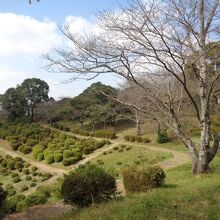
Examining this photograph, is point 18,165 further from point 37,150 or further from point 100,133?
point 100,133

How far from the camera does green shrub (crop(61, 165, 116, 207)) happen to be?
25.0 feet

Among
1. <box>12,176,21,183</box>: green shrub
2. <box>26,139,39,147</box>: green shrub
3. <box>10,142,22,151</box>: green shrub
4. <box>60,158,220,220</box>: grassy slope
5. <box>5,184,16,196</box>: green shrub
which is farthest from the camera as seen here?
<box>10,142,22,151</box>: green shrub

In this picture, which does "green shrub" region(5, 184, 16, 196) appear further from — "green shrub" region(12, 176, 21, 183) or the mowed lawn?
the mowed lawn

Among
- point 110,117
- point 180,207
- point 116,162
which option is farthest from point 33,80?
point 180,207

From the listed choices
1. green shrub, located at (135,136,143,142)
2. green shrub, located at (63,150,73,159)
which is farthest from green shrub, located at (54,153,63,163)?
green shrub, located at (135,136,143,142)

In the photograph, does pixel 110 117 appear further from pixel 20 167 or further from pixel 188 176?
pixel 188 176

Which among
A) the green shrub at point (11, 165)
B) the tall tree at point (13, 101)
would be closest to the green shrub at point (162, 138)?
the green shrub at point (11, 165)

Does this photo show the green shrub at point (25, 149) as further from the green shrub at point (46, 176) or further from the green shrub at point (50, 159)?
the green shrub at point (46, 176)

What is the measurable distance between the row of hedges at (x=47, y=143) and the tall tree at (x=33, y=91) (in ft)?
14.3

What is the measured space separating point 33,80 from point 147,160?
2917 cm

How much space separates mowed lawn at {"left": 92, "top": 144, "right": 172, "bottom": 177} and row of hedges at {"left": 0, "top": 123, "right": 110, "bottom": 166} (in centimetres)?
263

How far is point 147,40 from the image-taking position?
1023cm

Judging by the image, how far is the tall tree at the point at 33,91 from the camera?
164 feet

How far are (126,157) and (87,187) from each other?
68.6ft
